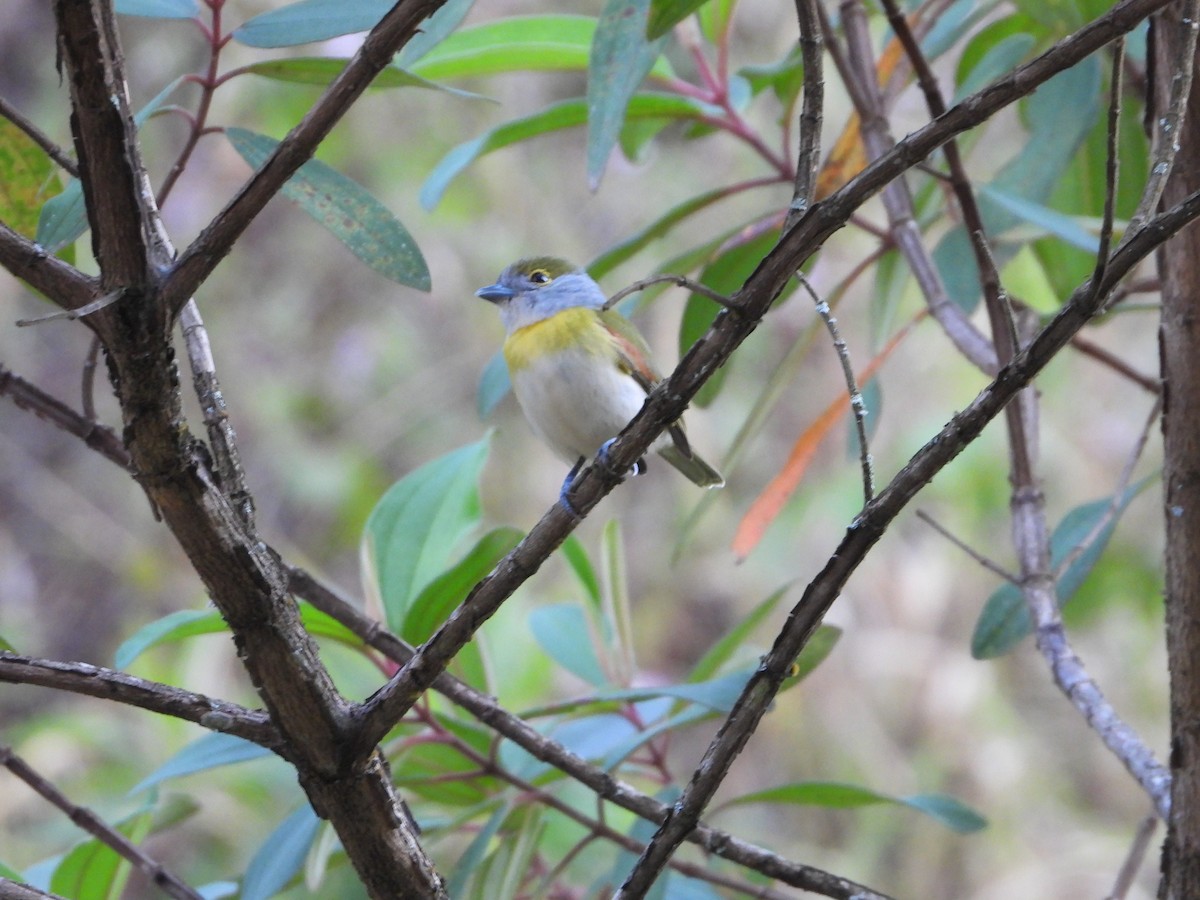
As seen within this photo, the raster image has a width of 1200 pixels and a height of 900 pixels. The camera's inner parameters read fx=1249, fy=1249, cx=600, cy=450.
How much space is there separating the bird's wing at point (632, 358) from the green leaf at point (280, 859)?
0.97 metres

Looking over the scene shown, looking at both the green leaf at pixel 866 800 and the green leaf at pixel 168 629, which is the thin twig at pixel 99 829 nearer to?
the green leaf at pixel 168 629

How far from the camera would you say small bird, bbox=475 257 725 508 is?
7.29ft

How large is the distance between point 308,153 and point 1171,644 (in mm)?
892

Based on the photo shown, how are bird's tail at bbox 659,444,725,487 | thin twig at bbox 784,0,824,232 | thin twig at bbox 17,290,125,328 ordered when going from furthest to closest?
bird's tail at bbox 659,444,725,487, thin twig at bbox 784,0,824,232, thin twig at bbox 17,290,125,328

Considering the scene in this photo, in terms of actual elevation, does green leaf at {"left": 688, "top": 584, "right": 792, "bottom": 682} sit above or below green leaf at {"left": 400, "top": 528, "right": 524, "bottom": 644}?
above

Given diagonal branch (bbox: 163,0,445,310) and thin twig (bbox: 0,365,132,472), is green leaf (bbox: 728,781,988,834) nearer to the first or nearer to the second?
thin twig (bbox: 0,365,132,472)

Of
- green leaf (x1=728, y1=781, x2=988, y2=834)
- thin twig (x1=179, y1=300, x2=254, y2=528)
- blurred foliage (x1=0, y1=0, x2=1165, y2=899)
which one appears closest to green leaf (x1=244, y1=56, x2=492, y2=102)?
blurred foliage (x1=0, y1=0, x2=1165, y2=899)

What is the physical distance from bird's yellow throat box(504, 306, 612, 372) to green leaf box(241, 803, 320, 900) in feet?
3.07

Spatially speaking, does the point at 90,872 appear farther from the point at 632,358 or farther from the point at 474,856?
the point at 632,358

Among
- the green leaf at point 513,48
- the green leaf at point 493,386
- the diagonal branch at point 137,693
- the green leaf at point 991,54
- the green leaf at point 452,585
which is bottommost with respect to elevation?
the diagonal branch at point 137,693

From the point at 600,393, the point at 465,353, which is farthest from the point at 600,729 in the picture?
the point at 465,353

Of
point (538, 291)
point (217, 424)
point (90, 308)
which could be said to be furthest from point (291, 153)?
point (538, 291)

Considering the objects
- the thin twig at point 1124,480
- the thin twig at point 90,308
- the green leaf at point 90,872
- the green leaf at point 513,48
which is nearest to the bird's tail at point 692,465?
the green leaf at point 513,48

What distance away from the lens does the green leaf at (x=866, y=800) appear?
1.65 meters
